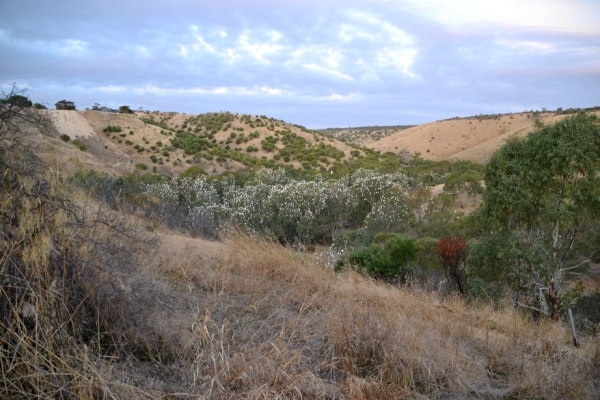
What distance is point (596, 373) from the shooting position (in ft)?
18.4

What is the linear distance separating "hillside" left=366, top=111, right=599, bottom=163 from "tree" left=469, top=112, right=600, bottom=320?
61829mm

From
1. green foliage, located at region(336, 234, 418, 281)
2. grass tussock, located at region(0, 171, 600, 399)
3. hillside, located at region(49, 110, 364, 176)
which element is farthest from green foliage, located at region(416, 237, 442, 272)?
hillside, located at region(49, 110, 364, 176)

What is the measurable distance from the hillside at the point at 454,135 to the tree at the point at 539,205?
203ft

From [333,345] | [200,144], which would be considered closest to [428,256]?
[333,345]

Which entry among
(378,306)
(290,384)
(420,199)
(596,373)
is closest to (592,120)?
(596,373)

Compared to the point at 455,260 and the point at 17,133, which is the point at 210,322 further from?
the point at 455,260

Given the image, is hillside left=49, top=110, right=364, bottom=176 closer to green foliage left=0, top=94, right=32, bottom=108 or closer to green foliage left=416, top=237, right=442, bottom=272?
green foliage left=416, top=237, right=442, bottom=272

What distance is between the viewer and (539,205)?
38.2 ft

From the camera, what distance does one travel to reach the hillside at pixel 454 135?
76750 millimetres

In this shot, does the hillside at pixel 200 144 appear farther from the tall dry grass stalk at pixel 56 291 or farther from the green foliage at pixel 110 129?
the tall dry grass stalk at pixel 56 291

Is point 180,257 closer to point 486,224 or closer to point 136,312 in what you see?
point 136,312

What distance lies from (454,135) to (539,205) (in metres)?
75.4

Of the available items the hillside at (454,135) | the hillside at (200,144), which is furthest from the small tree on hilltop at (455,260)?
the hillside at (454,135)

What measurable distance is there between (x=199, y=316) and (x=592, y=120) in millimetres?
10967
